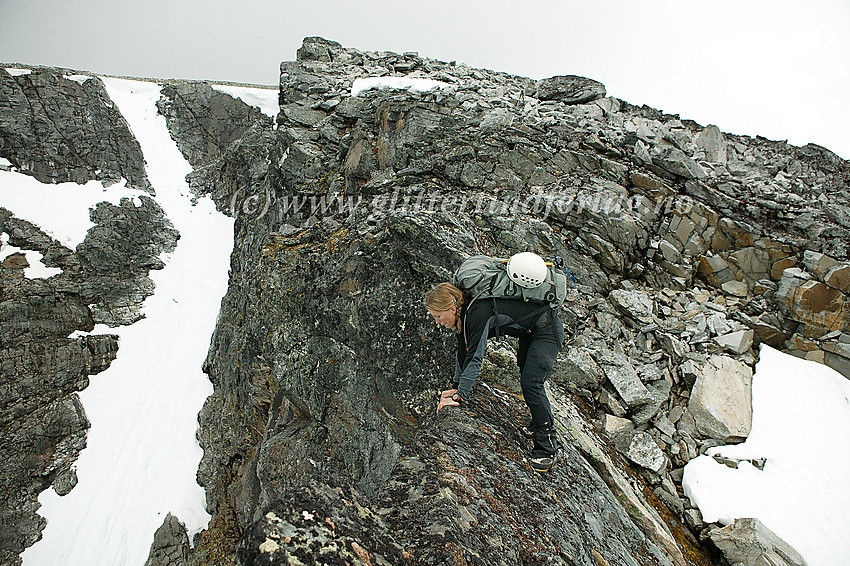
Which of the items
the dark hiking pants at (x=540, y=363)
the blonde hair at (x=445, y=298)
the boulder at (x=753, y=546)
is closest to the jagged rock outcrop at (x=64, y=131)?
the blonde hair at (x=445, y=298)

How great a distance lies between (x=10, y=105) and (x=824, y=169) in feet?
163

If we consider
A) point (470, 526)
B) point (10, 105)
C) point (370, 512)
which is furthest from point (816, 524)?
point (10, 105)

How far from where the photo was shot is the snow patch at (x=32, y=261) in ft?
81.0

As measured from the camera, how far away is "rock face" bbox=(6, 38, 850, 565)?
17.1 feet

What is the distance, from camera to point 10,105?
30812 millimetres

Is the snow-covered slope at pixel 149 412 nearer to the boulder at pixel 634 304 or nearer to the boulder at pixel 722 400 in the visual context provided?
the boulder at pixel 634 304

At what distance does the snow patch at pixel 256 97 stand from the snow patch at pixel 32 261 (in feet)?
71.2

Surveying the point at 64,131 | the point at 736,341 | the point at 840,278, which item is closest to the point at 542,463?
the point at 736,341

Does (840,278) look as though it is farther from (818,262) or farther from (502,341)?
(502,341)

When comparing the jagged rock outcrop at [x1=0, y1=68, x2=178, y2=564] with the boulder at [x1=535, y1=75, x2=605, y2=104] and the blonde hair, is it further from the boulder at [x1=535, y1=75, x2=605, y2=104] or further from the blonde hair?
the boulder at [x1=535, y1=75, x2=605, y2=104]

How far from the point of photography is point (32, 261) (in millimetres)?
25266

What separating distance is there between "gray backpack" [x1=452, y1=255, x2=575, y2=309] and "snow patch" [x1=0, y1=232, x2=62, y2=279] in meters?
31.3

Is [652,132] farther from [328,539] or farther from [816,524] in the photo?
[328,539]

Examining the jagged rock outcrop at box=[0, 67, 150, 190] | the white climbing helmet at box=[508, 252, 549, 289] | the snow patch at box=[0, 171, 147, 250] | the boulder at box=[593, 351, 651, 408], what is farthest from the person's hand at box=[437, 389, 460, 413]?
the jagged rock outcrop at box=[0, 67, 150, 190]
